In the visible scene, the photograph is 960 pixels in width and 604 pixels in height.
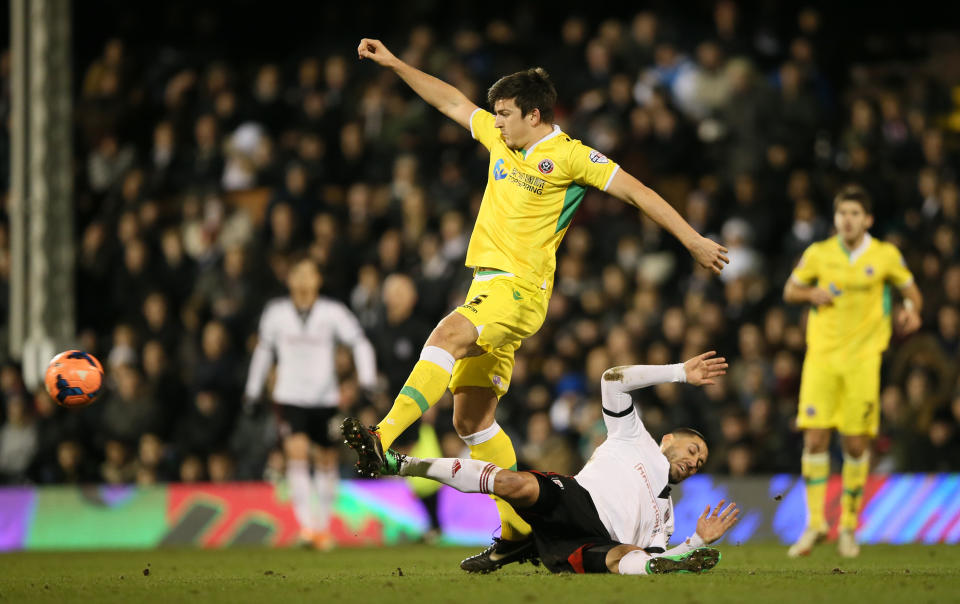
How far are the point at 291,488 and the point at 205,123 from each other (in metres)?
5.84

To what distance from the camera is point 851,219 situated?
987 centimetres

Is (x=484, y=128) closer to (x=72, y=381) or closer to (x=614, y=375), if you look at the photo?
(x=614, y=375)

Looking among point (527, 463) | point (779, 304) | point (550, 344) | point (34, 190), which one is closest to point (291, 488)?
point (527, 463)

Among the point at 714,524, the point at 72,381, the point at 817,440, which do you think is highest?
the point at 72,381

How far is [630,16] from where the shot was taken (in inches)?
692

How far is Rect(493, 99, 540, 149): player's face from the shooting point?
7.41 metres

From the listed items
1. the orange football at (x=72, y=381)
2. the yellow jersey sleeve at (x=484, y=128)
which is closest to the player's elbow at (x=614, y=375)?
the yellow jersey sleeve at (x=484, y=128)

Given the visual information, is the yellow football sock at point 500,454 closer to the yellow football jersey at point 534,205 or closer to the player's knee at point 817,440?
the yellow football jersey at point 534,205

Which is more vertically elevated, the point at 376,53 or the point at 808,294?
the point at 376,53

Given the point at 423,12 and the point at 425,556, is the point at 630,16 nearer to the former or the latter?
the point at 423,12

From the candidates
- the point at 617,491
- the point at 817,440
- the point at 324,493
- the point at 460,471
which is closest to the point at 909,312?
the point at 817,440

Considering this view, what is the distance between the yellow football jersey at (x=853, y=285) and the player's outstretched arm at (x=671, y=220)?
334cm

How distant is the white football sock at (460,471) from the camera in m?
6.87

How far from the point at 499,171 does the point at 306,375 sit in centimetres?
492
